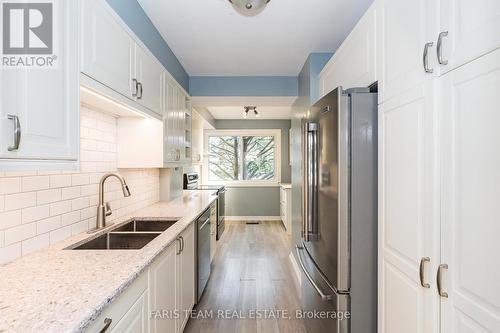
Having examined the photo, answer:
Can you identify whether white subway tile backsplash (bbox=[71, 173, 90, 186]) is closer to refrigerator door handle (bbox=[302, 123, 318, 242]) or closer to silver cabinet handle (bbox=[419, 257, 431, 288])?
refrigerator door handle (bbox=[302, 123, 318, 242])

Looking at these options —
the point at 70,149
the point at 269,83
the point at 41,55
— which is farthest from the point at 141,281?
the point at 269,83

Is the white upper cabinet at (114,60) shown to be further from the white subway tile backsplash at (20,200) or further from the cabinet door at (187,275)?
the cabinet door at (187,275)

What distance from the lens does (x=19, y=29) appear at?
907 millimetres

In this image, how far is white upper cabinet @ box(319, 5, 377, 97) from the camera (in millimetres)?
1455

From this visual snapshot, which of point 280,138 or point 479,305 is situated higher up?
point 280,138

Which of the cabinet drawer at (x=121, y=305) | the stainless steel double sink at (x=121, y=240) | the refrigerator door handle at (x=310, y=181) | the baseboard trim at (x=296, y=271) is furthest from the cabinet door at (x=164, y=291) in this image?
the baseboard trim at (x=296, y=271)

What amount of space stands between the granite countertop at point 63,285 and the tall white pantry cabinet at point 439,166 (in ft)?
3.79

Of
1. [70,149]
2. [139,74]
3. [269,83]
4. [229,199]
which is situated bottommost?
[229,199]

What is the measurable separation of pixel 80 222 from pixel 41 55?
107cm

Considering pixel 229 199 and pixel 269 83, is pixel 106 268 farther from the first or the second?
pixel 229 199

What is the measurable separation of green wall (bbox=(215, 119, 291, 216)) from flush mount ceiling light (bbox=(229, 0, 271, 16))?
4.40 meters

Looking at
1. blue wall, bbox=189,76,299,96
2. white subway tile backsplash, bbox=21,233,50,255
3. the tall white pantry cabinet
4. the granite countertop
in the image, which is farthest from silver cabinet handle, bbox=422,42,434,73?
blue wall, bbox=189,76,299,96

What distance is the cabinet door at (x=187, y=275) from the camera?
1.93 metres

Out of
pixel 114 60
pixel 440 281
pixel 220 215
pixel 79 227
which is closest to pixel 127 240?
pixel 79 227
